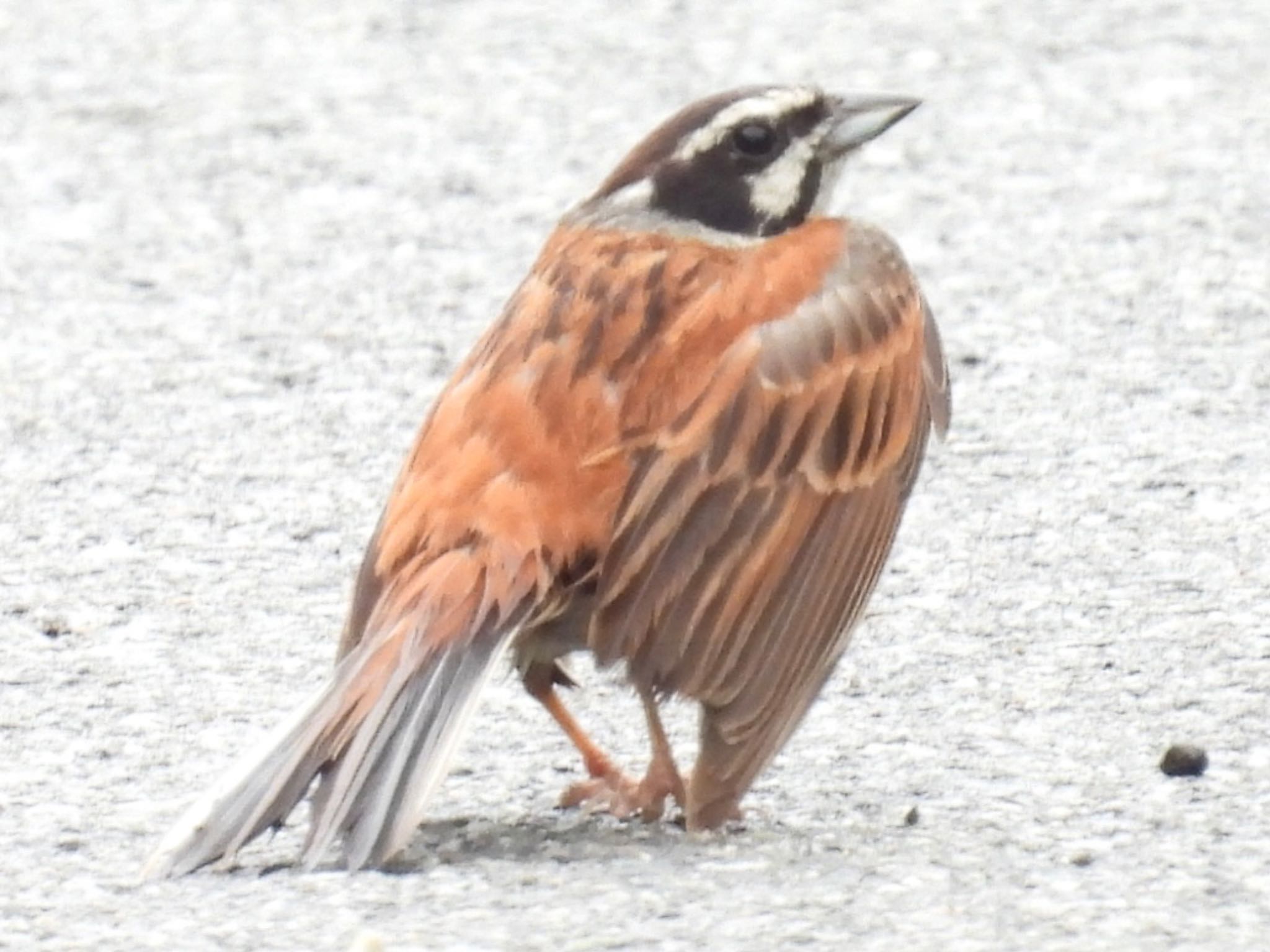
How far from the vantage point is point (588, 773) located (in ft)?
18.1

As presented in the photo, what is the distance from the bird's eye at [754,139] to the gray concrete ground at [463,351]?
103 cm

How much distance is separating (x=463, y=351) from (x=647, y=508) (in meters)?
3.25

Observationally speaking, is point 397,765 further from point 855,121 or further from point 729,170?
point 855,121

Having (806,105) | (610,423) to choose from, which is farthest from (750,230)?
(610,423)

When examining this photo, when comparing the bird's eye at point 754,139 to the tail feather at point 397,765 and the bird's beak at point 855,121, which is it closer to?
the bird's beak at point 855,121

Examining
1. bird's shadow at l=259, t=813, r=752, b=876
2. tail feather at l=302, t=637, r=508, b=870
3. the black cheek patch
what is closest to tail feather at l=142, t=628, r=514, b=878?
tail feather at l=302, t=637, r=508, b=870

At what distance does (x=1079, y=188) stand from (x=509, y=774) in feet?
13.7

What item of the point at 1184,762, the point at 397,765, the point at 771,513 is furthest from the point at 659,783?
the point at 1184,762

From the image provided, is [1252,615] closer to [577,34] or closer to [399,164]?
[399,164]

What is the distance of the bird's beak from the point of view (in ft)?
19.7

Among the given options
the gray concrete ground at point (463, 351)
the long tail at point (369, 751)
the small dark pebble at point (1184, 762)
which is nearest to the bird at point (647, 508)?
the long tail at point (369, 751)

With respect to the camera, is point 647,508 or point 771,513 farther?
point 771,513

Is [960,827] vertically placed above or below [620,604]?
below

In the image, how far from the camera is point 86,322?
8531 millimetres
